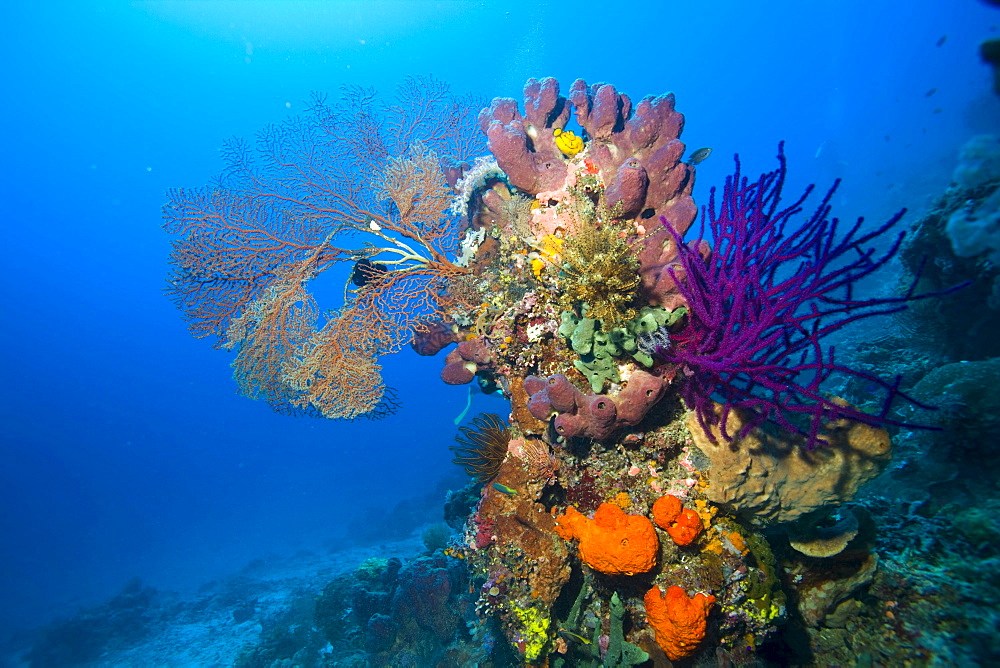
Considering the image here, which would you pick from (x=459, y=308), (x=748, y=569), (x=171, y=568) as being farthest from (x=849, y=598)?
(x=171, y=568)

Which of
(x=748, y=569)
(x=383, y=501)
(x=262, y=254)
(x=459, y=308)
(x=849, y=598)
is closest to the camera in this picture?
(x=748, y=569)

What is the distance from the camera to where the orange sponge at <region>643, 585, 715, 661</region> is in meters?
3.32

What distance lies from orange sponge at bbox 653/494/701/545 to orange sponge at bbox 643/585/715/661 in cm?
43

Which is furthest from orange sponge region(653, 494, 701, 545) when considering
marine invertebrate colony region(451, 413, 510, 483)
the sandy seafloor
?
the sandy seafloor

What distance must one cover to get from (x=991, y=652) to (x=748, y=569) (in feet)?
5.86

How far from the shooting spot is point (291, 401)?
5.66m

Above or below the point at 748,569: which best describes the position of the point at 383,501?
above

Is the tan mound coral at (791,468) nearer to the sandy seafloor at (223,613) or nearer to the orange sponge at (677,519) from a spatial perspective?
the orange sponge at (677,519)

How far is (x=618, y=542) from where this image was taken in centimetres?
350

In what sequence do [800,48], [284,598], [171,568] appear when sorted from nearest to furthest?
[284,598], [171,568], [800,48]

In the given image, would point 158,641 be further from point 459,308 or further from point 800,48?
point 800,48

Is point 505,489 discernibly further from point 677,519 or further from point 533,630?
point 677,519

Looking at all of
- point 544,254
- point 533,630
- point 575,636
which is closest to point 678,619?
point 575,636

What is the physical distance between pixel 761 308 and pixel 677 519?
6.83 ft
